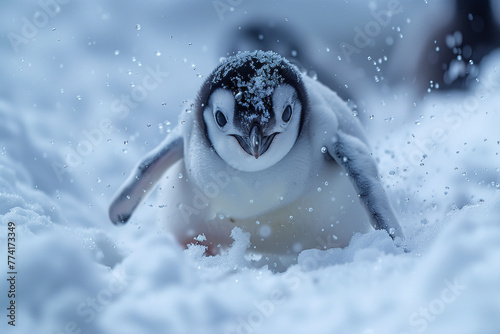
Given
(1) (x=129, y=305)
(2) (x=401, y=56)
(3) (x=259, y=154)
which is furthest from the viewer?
(2) (x=401, y=56)

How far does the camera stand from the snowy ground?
121 cm

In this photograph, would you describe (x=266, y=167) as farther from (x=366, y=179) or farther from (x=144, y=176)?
(x=144, y=176)

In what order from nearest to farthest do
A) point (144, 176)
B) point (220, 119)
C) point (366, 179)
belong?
point (220, 119) → point (366, 179) → point (144, 176)

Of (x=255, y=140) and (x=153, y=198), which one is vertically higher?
(x=153, y=198)

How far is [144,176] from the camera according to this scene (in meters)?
1.98

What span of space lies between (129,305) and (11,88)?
1.83 meters

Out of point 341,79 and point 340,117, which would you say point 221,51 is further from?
point 340,117

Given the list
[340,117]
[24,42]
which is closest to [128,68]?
[24,42]

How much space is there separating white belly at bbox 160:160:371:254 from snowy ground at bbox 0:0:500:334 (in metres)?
0.08

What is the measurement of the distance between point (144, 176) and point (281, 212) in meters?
0.54

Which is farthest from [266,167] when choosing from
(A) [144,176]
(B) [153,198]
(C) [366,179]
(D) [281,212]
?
(B) [153,198]

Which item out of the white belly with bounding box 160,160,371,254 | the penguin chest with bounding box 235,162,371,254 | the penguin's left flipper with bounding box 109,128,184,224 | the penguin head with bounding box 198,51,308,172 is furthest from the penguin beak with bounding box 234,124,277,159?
the penguin's left flipper with bounding box 109,128,184,224

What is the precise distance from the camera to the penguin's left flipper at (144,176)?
1.97m

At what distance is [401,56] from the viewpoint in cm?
348
